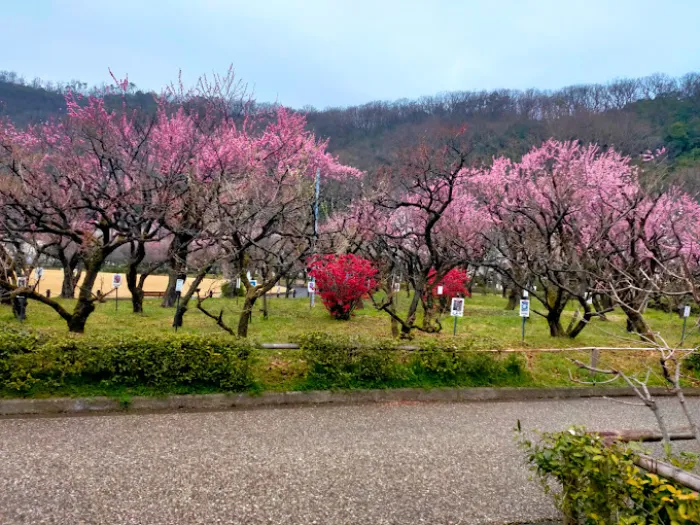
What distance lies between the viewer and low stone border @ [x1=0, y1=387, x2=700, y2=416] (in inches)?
218

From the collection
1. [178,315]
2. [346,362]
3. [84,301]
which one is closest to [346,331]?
[178,315]

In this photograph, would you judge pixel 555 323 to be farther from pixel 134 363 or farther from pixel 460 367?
pixel 134 363

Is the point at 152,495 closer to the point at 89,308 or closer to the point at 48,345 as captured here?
the point at 48,345

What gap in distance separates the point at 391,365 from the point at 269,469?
9.98 ft

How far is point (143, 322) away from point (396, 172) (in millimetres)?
9826

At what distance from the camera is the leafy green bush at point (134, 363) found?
18.8 feet

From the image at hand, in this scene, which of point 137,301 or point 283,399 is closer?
point 283,399

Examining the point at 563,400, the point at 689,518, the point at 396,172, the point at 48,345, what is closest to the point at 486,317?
the point at 396,172

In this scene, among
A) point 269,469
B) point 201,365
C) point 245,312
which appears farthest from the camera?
point 245,312

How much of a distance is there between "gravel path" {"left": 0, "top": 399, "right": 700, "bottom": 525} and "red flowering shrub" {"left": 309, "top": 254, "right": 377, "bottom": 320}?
7533 millimetres

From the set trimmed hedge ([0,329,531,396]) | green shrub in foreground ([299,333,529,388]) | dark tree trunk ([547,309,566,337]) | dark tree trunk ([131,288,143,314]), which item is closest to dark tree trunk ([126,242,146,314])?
dark tree trunk ([131,288,143,314])

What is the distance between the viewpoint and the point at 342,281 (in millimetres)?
13406

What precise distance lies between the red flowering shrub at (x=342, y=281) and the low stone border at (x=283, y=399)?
6.75m

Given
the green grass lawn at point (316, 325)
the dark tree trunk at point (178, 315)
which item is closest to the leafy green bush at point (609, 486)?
the green grass lawn at point (316, 325)
